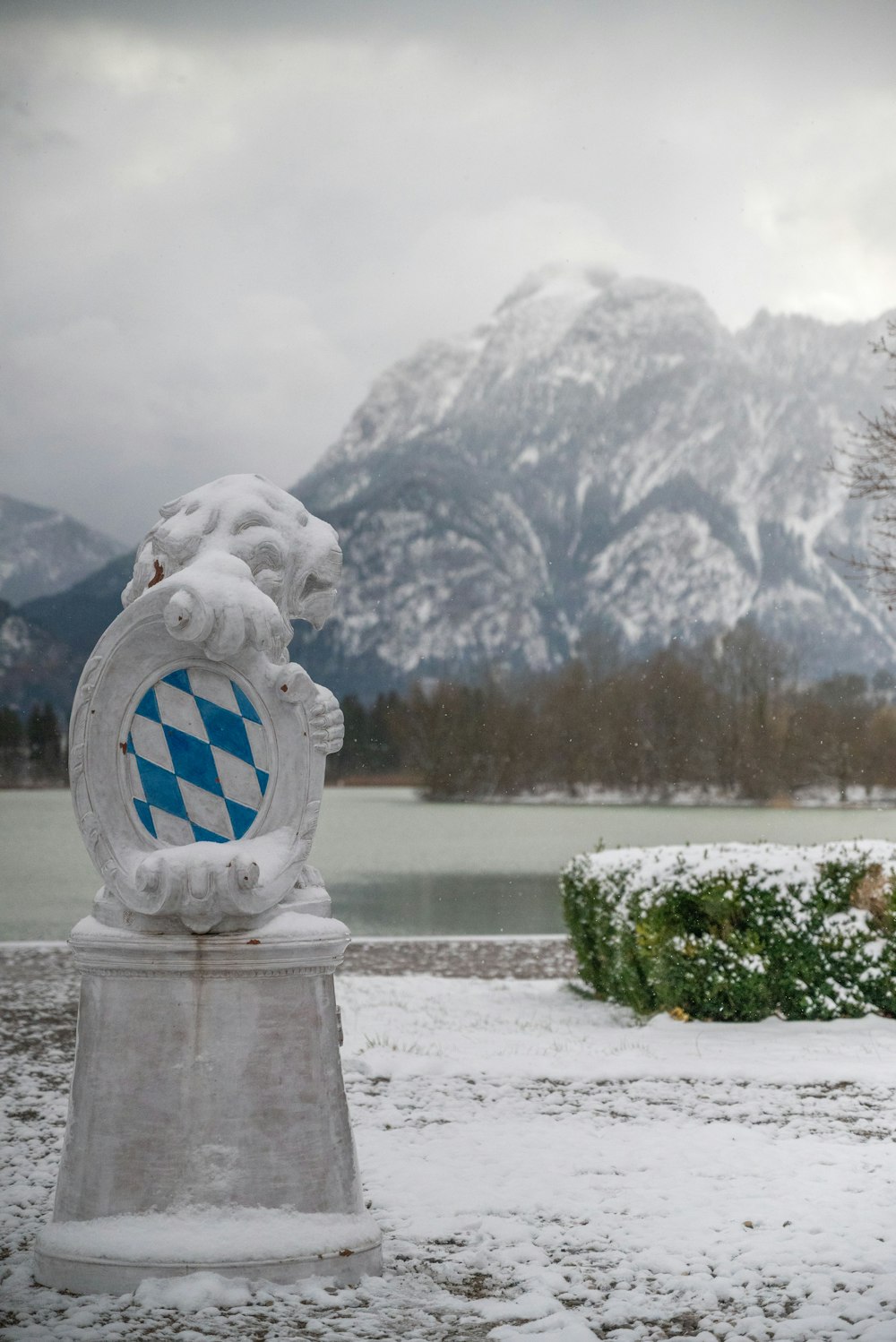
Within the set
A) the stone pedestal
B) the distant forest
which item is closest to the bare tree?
the stone pedestal

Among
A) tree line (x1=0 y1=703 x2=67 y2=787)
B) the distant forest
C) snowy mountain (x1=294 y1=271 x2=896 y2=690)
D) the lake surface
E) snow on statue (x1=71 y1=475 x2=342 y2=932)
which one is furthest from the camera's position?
snowy mountain (x1=294 y1=271 x2=896 y2=690)

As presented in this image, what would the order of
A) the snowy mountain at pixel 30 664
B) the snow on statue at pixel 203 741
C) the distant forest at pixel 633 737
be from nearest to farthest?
the snow on statue at pixel 203 741, the snowy mountain at pixel 30 664, the distant forest at pixel 633 737

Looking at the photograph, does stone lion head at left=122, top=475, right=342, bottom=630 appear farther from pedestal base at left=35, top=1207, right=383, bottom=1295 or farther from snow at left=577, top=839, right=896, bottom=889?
snow at left=577, top=839, right=896, bottom=889

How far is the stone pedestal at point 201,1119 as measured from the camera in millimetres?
3795

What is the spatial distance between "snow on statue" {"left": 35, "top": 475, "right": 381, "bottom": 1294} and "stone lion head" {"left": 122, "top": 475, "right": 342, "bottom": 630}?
0.14m

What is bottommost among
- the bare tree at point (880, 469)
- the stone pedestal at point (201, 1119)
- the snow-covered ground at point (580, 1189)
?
the snow-covered ground at point (580, 1189)

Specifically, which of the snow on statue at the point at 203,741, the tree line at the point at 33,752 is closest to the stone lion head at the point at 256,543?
the snow on statue at the point at 203,741

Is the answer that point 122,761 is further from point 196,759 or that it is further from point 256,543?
point 256,543

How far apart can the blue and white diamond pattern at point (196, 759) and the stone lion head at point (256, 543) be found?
42 cm

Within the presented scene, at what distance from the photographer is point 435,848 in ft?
113

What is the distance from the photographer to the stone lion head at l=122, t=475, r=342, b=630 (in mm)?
4238

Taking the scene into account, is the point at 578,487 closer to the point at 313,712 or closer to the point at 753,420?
the point at 753,420

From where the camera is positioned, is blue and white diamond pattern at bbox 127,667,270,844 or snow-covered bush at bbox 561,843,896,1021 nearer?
blue and white diamond pattern at bbox 127,667,270,844

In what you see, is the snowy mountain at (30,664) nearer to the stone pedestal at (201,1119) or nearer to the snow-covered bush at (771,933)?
A: the snow-covered bush at (771,933)
